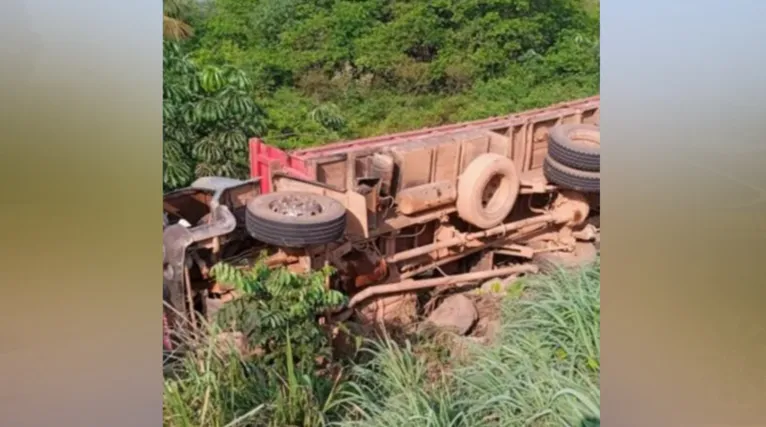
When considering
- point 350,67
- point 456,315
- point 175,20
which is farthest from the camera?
point 456,315

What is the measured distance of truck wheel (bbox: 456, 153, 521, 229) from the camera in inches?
109

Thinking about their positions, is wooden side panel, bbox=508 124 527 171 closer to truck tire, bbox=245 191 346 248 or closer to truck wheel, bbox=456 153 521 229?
truck wheel, bbox=456 153 521 229

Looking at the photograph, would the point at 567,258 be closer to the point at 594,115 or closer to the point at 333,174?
the point at 594,115

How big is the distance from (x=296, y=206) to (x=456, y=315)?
0.71m

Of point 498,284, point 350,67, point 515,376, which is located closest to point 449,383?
point 515,376

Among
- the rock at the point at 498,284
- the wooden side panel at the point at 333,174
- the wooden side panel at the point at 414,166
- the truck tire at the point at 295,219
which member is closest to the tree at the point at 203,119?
the truck tire at the point at 295,219

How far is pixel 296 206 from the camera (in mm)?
2637

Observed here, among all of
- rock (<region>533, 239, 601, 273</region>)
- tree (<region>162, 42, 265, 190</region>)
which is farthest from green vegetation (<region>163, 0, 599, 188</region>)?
rock (<region>533, 239, 601, 273</region>)

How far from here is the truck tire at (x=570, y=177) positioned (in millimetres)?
2760

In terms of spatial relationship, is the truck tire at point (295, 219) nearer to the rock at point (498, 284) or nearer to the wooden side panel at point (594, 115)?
the rock at point (498, 284)

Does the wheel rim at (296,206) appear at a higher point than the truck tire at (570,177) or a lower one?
lower

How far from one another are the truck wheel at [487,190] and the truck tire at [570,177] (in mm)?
122
